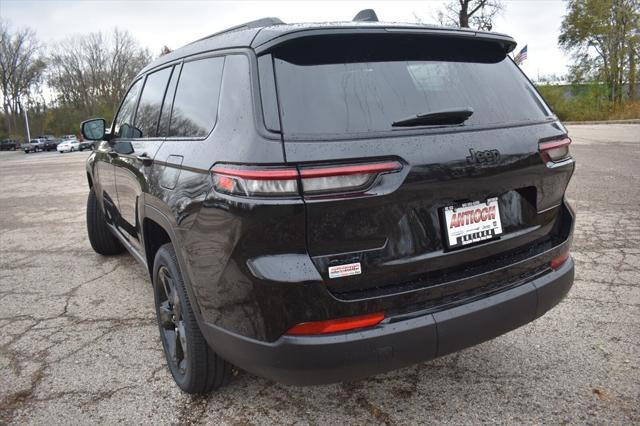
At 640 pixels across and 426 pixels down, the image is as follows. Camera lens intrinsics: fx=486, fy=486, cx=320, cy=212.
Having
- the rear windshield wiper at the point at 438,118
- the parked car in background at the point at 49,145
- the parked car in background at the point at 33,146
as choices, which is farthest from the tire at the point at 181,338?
the parked car in background at the point at 49,145

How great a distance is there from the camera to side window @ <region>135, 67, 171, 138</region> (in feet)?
9.54

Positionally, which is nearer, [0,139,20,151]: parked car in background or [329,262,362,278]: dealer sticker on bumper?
[329,262,362,278]: dealer sticker on bumper

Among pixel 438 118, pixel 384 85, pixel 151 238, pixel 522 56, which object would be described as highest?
pixel 522 56

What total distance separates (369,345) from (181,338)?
3.74 feet

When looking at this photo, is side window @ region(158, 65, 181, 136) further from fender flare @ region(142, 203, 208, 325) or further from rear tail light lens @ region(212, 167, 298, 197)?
rear tail light lens @ region(212, 167, 298, 197)

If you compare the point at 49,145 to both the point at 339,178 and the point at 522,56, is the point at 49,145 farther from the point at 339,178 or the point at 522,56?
the point at 339,178

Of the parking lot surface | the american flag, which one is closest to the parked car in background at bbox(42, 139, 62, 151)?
the american flag

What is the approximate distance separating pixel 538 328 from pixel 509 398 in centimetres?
84

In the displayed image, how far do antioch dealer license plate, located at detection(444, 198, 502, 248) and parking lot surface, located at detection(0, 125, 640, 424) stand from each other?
2.77ft

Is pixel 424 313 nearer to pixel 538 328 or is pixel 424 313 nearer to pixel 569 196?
pixel 538 328

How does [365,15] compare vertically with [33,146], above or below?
below

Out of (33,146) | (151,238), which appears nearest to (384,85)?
(151,238)

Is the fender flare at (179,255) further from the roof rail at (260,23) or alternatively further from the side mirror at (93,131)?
the side mirror at (93,131)

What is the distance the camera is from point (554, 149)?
2.22m
